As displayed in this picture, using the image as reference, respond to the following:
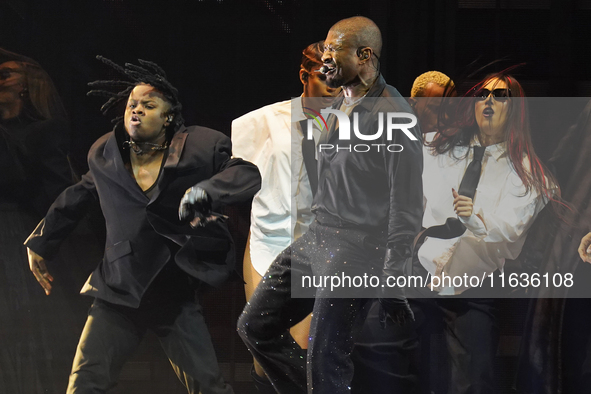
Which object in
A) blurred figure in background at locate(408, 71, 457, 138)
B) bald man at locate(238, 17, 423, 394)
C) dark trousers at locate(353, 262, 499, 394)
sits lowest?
dark trousers at locate(353, 262, 499, 394)


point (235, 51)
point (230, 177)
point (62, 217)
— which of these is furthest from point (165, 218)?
point (235, 51)

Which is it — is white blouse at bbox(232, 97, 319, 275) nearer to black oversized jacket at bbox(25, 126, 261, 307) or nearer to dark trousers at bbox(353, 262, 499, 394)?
black oversized jacket at bbox(25, 126, 261, 307)

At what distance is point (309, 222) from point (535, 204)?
3.83 ft

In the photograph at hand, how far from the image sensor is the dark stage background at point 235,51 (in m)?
3.66

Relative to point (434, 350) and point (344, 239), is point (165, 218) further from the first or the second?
point (434, 350)

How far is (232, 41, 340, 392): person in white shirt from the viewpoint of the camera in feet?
11.9

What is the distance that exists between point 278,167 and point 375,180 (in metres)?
0.57

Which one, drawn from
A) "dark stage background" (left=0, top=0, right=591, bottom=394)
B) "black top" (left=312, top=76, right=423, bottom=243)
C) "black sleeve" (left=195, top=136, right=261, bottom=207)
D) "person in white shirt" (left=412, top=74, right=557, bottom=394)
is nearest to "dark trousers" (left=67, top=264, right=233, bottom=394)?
"dark stage background" (left=0, top=0, right=591, bottom=394)

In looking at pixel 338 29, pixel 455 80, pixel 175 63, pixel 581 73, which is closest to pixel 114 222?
pixel 175 63

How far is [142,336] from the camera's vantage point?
3609 millimetres

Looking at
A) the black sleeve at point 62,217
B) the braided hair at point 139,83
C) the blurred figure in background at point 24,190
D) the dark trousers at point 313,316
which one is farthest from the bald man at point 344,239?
the blurred figure in background at point 24,190

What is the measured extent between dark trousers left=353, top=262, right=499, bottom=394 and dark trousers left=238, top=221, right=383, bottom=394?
0.29 metres

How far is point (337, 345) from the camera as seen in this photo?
314cm

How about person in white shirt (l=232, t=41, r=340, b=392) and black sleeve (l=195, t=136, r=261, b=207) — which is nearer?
black sleeve (l=195, t=136, r=261, b=207)
